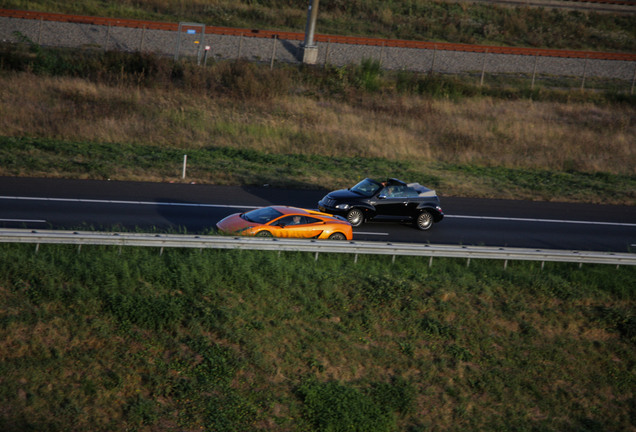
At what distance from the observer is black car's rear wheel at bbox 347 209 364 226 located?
18109mm

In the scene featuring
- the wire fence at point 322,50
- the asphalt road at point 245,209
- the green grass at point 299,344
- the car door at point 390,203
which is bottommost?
the green grass at point 299,344

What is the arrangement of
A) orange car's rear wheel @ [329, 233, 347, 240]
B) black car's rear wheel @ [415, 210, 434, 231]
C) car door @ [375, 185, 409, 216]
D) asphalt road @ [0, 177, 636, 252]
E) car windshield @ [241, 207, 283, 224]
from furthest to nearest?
1. black car's rear wheel @ [415, 210, 434, 231]
2. car door @ [375, 185, 409, 216]
3. asphalt road @ [0, 177, 636, 252]
4. orange car's rear wheel @ [329, 233, 347, 240]
5. car windshield @ [241, 207, 283, 224]

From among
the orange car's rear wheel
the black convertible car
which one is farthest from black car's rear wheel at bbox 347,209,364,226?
the orange car's rear wheel

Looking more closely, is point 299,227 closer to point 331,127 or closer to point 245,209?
point 245,209

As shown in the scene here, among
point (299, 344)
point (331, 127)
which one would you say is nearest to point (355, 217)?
point (299, 344)

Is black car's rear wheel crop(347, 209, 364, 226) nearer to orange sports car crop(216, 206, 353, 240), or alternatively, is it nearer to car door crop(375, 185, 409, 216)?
car door crop(375, 185, 409, 216)

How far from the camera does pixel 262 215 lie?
15.9 metres

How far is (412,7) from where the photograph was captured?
173 feet

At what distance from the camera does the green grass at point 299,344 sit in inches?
421

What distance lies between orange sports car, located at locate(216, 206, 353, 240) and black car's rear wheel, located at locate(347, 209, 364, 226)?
172 centimetres

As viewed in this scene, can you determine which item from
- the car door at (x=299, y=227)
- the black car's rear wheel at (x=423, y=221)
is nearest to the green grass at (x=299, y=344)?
the car door at (x=299, y=227)

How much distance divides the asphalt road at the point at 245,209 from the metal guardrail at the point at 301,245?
1.87 m

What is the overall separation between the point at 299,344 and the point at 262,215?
14.9ft

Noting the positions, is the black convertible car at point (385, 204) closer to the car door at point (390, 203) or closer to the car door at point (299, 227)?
the car door at point (390, 203)
